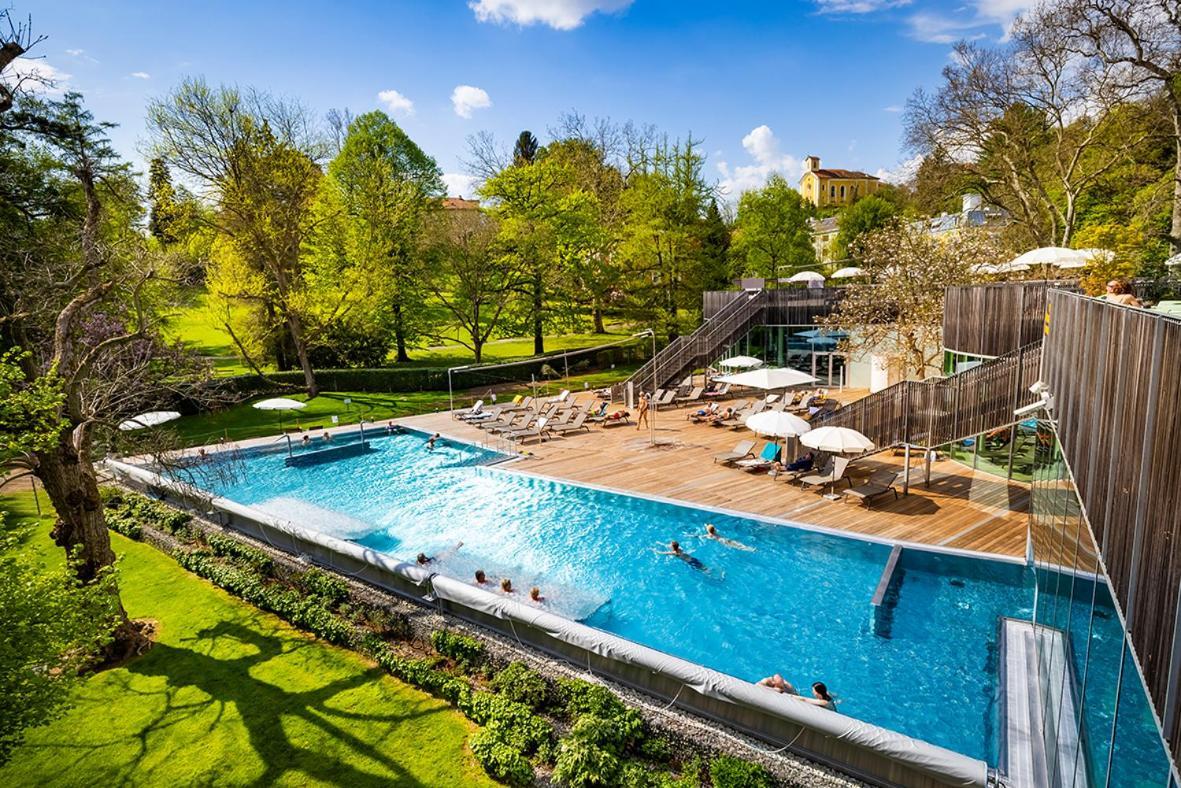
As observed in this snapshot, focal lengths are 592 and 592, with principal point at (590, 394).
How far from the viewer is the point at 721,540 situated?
12.8 m

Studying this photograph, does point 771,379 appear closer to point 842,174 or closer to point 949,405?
point 949,405

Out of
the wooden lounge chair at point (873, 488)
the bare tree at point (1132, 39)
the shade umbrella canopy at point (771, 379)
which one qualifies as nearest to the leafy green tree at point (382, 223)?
the shade umbrella canopy at point (771, 379)

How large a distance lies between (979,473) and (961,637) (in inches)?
287

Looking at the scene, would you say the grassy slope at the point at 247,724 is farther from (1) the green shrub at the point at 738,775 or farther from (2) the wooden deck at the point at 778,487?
(2) the wooden deck at the point at 778,487

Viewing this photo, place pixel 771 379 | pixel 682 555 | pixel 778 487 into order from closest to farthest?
pixel 682 555
pixel 778 487
pixel 771 379

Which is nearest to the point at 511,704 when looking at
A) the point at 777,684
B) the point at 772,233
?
the point at 777,684

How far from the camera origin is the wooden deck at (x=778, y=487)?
1191cm

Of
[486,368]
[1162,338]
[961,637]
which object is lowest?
[961,637]

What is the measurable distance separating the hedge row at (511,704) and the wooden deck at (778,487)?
6948mm

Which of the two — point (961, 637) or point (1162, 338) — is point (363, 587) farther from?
point (1162, 338)

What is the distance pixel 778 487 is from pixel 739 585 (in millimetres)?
4227

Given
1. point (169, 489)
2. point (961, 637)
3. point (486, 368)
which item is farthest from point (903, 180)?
point (169, 489)

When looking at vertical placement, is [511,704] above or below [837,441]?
below

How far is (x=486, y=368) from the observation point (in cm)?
3020
